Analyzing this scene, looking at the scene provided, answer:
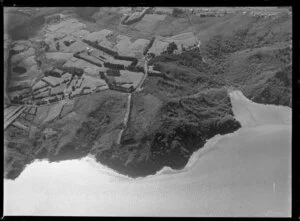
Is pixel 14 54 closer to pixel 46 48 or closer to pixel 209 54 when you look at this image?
pixel 46 48

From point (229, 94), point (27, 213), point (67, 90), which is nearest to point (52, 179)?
point (27, 213)

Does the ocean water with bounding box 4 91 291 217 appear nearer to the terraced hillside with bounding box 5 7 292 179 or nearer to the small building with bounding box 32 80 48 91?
the terraced hillside with bounding box 5 7 292 179

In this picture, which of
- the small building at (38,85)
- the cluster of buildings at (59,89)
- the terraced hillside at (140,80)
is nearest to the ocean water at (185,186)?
the terraced hillside at (140,80)

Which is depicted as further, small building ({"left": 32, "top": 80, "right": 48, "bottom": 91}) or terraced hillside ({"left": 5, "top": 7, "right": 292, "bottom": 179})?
small building ({"left": 32, "top": 80, "right": 48, "bottom": 91})

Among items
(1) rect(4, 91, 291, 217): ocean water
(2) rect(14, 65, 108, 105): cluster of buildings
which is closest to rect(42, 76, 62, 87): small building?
(2) rect(14, 65, 108, 105): cluster of buildings

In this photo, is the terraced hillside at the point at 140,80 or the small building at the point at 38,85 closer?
the terraced hillside at the point at 140,80

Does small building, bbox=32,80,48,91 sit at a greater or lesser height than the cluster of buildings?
greater

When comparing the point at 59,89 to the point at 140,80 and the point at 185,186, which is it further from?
the point at 185,186

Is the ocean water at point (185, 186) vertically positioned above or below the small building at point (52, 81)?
below

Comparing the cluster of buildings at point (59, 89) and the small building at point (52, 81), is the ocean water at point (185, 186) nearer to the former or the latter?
the cluster of buildings at point (59, 89)
